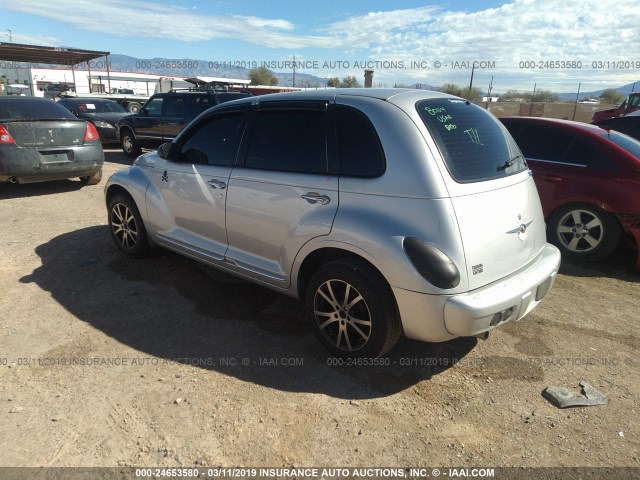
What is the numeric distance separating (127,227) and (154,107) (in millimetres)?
7684

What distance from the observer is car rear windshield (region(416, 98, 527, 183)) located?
2.85m

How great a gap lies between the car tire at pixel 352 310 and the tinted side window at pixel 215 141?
55.1 inches

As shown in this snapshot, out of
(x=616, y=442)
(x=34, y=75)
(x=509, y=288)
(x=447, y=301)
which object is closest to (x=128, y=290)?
(x=447, y=301)

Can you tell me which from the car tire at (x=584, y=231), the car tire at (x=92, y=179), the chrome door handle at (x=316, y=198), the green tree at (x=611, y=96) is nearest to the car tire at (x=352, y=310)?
the chrome door handle at (x=316, y=198)

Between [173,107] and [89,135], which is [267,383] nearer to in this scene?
[89,135]

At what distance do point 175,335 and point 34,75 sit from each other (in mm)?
71467

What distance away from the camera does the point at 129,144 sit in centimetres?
1228

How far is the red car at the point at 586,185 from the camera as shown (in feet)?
15.8

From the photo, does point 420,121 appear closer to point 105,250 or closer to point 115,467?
point 115,467

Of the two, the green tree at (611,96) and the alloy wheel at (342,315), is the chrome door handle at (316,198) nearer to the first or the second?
the alloy wheel at (342,315)

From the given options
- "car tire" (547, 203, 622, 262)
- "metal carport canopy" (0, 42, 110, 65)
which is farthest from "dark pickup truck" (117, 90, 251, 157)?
"metal carport canopy" (0, 42, 110, 65)

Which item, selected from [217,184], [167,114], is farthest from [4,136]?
[217,184]

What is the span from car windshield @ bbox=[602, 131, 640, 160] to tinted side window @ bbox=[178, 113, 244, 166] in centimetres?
423

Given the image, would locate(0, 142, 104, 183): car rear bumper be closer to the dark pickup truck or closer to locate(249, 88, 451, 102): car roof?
the dark pickup truck
